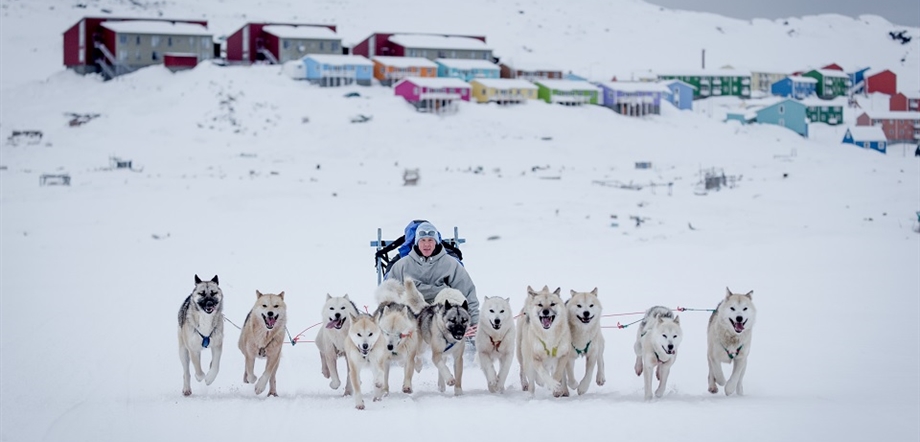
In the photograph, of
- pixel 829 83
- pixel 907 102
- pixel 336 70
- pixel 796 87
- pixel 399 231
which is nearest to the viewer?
pixel 399 231

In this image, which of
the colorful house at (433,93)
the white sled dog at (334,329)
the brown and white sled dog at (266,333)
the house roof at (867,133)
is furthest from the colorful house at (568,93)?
the brown and white sled dog at (266,333)

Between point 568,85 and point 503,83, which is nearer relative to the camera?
point 503,83

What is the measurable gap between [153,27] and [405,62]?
1547 centimetres

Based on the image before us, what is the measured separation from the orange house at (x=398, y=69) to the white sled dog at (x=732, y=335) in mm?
49683

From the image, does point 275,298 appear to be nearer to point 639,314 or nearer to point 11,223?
point 639,314

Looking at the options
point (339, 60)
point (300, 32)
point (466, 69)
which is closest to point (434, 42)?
point (466, 69)

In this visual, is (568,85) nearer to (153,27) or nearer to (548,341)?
(153,27)

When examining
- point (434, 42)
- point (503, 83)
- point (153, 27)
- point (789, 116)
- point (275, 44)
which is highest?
point (153, 27)

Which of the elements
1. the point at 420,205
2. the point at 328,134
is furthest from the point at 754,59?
the point at 420,205

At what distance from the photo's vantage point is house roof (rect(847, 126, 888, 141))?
52.5 m

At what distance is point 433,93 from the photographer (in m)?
49.8

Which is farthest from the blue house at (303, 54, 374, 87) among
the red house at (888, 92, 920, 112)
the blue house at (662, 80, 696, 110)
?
the red house at (888, 92, 920, 112)

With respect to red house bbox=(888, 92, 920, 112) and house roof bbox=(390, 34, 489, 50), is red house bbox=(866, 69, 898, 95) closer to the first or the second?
red house bbox=(888, 92, 920, 112)

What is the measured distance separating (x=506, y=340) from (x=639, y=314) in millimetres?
4692
